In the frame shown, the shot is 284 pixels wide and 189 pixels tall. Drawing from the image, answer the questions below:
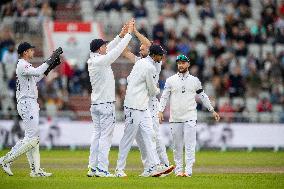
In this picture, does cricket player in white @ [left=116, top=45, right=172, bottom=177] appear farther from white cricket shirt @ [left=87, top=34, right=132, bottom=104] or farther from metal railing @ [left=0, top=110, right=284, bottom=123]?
metal railing @ [left=0, top=110, right=284, bottom=123]

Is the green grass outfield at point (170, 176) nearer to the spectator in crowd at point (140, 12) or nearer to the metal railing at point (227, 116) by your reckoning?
the metal railing at point (227, 116)

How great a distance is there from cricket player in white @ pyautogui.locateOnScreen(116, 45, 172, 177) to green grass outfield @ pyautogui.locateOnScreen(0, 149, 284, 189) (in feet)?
1.43

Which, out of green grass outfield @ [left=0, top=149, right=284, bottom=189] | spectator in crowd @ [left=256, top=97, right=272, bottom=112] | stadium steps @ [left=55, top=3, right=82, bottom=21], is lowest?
green grass outfield @ [left=0, top=149, right=284, bottom=189]

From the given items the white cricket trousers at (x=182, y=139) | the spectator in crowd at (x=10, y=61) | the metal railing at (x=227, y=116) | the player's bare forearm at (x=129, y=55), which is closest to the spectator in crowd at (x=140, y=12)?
the metal railing at (x=227, y=116)

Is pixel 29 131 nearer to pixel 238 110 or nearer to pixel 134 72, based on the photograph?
pixel 134 72

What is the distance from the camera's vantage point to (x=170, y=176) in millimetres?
20797

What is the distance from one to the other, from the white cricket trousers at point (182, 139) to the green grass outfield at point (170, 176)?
0.46m

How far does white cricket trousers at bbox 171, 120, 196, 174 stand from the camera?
830 inches

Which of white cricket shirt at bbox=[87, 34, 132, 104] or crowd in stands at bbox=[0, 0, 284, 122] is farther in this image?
crowd in stands at bbox=[0, 0, 284, 122]

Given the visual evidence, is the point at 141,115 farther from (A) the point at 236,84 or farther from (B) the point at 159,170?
(A) the point at 236,84

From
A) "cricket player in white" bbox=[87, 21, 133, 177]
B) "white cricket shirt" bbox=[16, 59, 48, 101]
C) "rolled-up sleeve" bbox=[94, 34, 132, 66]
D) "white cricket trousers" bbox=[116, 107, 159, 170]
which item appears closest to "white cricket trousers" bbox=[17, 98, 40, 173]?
"white cricket shirt" bbox=[16, 59, 48, 101]

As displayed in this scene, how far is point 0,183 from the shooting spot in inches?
727

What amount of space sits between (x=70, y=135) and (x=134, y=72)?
1421 centimetres

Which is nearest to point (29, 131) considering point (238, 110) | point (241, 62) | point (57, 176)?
point (57, 176)
